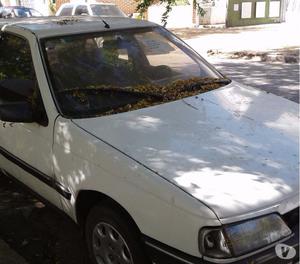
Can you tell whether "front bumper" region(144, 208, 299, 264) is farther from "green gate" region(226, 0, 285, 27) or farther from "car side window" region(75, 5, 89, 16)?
"green gate" region(226, 0, 285, 27)

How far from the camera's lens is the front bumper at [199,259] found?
229 centimetres

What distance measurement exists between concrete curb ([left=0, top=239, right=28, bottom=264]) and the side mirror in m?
0.97

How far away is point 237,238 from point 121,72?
1807 millimetres

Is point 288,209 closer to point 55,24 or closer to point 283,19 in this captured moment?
point 55,24

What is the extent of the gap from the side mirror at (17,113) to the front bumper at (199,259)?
1301 millimetres

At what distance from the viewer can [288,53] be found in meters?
14.2

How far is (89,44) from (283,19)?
2438 centimetres

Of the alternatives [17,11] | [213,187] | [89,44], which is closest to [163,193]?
[213,187]

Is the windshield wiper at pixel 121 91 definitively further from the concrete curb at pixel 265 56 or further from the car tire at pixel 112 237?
the concrete curb at pixel 265 56

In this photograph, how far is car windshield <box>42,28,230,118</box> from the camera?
3406 mm

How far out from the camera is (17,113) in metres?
3.35

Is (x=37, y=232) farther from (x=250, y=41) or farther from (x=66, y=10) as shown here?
(x=250, y=41)

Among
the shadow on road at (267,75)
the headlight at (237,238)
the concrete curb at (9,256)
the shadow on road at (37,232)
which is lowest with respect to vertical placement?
the shadow on road at (37,232)

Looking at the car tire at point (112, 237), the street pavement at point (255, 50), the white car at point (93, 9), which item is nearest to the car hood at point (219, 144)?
the car tire at point (112, 237)
